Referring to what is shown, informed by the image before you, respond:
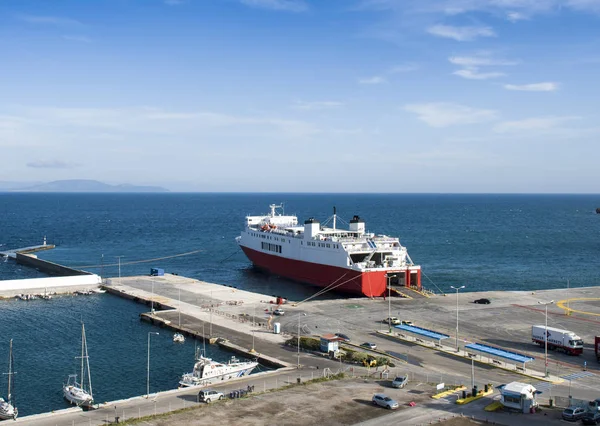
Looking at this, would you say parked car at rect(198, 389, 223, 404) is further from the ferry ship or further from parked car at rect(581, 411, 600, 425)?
the ferry ship

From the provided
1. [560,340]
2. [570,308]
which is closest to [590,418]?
[560,340]

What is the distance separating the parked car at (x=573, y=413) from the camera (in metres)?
32.2

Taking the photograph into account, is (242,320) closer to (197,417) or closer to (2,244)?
(197,417)

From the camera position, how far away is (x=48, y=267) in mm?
101625

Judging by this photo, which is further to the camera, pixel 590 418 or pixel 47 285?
pixel 47 285

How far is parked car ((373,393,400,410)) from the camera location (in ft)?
112

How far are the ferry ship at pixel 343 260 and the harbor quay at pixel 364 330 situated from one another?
4516 mm

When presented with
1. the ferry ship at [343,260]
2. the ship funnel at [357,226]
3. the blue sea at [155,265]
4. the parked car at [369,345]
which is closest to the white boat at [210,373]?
the blue sea at [155,265]

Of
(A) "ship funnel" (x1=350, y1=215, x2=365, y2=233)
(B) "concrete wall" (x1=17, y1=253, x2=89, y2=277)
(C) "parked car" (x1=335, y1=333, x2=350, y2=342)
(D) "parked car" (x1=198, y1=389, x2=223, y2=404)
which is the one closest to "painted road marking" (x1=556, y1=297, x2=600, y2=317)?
(C) "parked car" (x1=335, y1=333, x2=350, y2=342)

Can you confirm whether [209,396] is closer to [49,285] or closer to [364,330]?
[364,330]

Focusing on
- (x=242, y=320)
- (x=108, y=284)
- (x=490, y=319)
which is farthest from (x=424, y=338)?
(x=108, y=284)

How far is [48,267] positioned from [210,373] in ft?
229

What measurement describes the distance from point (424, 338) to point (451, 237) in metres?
111

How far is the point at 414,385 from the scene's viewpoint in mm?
38906
